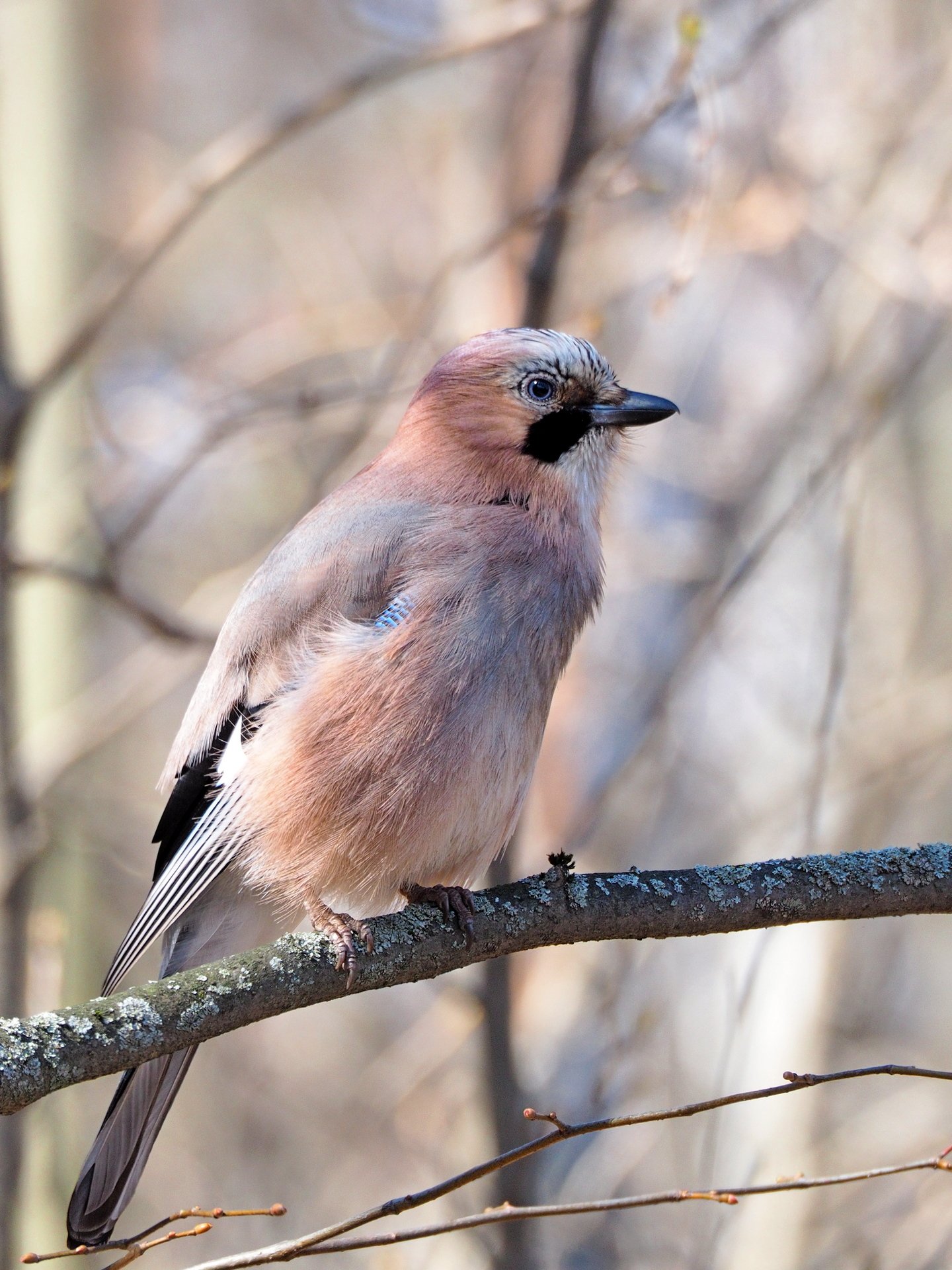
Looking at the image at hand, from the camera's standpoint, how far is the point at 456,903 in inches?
120

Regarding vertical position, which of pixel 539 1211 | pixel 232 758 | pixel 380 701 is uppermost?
pixel 232 758

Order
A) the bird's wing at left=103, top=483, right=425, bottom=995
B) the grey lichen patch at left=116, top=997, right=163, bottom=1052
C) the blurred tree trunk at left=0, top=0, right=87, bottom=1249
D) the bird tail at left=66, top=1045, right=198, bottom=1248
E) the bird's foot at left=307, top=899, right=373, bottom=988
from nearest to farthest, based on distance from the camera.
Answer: the grey lichen patch at left=116, top=997, right=163, bottom=1052 → the bird's foot at left=307, top=899, right=373, bottom=988 → the bird tail at left=66, top=1045, right=198, bottom=1248 → the bird's wing at left=103, top=483, right=425, bottom=995 → the blurred tree trunk at left=0, top=0, right=87, bottom=1249

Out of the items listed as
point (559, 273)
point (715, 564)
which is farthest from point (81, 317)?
point (715, 564)

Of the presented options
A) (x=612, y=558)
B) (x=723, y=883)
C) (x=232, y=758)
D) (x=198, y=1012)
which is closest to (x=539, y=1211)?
(x=198, y=1012)

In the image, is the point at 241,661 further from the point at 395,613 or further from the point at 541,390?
the point at 541,390

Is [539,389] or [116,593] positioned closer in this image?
[539,389]

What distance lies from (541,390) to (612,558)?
11.0 feet

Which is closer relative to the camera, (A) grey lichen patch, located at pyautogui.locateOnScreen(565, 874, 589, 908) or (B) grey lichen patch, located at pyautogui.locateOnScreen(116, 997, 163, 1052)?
(B) grey lichen patch, located at pyautogui.locateOnScreen(116, 997, 163, 1052)

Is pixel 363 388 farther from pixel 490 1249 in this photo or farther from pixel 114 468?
pixel 490 1249

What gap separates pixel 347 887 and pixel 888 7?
5733mm

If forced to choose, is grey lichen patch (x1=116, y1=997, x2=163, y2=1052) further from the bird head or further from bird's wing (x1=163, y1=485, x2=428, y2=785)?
the bird head

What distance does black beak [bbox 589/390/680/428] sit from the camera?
3.96 metres

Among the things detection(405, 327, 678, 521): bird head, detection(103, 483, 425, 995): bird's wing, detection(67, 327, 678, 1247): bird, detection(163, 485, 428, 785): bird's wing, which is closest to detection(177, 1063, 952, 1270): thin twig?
detection(67, 327, 678, 1247): bird

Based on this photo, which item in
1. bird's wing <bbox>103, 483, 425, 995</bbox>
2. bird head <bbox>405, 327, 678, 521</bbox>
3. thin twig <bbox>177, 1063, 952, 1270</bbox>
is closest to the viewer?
thin twig <bbox>177, 1063, 952, 1270</bbox>
